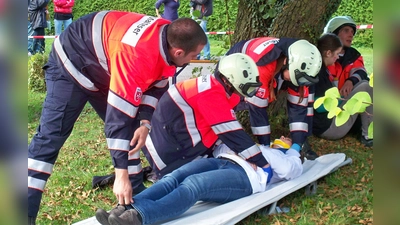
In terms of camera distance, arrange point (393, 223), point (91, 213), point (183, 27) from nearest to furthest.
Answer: point (393, 223) → point (183, 27) → point (91, 213)

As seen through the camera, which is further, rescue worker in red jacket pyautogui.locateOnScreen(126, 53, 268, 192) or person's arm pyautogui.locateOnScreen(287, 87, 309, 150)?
person's arm pyautogui.locateOnScreen(287, 87, 309, 150)

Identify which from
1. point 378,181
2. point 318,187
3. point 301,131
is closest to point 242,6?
point 301,131

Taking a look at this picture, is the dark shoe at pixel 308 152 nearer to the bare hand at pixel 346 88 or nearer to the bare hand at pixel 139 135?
the bare hand at pixel 346 88

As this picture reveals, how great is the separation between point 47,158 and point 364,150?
11.2ft

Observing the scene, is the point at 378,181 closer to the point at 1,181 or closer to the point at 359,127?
the point at 1,181

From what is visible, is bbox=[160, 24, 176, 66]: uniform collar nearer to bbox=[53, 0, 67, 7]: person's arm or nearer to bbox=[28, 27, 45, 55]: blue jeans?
bbox=[28, 27, 45, 55]: blue jeans

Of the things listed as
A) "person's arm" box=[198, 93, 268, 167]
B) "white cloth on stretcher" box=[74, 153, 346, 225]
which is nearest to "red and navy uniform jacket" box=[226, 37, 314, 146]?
"white cloth on stretcher" box=[74, 153, 346, 225]

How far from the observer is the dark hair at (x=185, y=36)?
116 inches

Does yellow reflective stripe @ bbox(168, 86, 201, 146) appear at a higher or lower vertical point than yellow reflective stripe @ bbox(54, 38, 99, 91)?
lower

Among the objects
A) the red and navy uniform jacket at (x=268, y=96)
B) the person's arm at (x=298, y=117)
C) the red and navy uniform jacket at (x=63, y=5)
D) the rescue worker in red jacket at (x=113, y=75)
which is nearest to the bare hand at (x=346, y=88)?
the red and navy uniform jacket at (x=268, y=96)

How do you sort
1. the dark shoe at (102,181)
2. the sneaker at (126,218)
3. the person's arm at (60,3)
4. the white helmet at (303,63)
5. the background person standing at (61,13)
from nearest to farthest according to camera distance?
the sneaker at (126,218), the white helmet at (303,63), the dark shoe at (102,181), the person's arm at (60,3), the background person standing at (61,13)

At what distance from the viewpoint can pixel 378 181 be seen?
2.77ft

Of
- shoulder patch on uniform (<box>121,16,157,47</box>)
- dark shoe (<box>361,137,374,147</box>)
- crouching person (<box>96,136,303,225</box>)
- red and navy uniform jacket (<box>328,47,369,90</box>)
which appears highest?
shoulder patch on uniform (<box>121,16,157,47</box>)

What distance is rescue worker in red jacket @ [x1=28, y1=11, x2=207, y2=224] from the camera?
2.74 m
